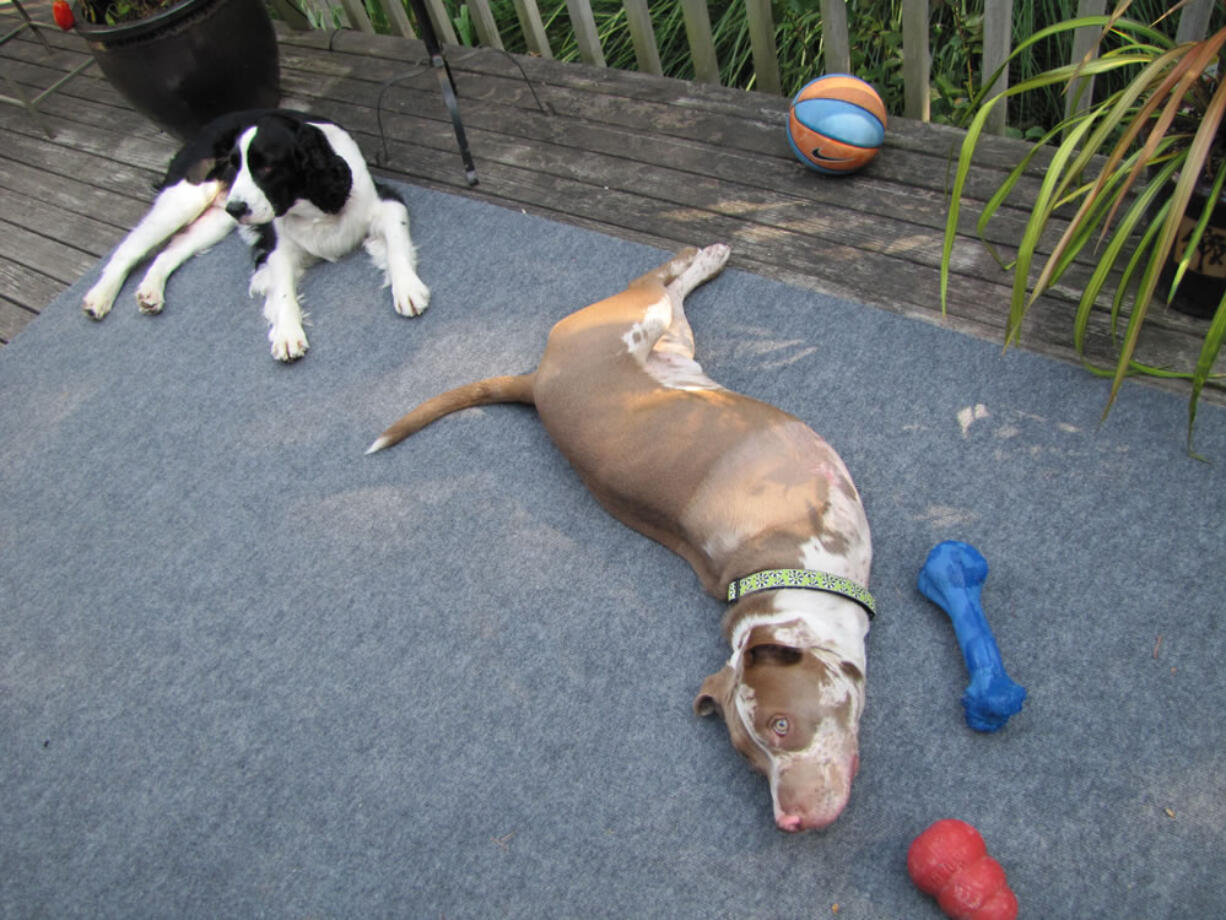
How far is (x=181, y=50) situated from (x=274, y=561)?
2101mm

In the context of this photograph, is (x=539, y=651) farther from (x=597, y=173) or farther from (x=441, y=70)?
(x=441, y=70)

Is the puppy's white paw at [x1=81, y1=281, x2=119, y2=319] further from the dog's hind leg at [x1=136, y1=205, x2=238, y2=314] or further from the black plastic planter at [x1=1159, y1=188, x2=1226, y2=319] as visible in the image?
the black plastic planter at [x1=1159, y1=188, x2=1226, y2=319]

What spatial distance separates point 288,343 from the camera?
297 cm

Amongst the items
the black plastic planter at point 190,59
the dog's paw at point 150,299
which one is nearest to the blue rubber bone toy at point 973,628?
the dog's paw at point 150,299

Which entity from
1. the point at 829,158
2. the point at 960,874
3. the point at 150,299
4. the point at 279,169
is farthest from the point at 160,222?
the point at 960,874

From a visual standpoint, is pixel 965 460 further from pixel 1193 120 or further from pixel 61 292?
pixel 61 292

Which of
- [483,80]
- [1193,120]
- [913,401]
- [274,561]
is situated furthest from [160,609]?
[1193,120]

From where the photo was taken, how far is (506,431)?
8.57 ft

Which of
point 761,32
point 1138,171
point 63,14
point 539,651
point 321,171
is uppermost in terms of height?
point 63,14

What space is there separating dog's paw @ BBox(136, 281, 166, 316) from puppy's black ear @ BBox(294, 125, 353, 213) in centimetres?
72

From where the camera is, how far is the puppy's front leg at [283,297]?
297cm

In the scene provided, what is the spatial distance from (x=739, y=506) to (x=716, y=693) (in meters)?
0.41

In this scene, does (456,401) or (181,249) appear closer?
(456,401)

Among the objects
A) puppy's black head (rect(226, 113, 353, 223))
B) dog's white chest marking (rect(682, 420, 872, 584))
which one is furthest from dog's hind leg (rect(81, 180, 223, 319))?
dog's white chest marking (rect(682, 420, 872, 584))
